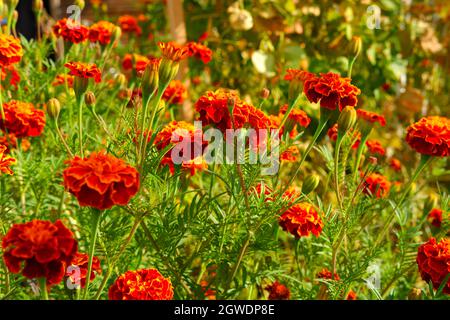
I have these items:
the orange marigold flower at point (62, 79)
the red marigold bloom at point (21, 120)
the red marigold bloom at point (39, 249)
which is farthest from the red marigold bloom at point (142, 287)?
the orange marigold flower at point (62, 79)

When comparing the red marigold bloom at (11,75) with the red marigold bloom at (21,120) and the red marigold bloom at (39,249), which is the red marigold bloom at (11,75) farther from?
the red marigold bloom at (39,249)

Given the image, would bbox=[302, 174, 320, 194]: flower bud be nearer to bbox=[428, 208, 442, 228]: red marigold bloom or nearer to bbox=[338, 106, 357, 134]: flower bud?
bbox=[338, 106, 357, 134]: flower bud

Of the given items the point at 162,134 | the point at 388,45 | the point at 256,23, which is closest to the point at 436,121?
the point at 162,134

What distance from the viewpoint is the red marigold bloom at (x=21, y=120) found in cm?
100

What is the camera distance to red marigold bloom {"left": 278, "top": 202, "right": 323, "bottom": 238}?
958 mm

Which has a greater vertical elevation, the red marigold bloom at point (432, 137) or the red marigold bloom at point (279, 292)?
the red marigold bloom at point (432, 137)

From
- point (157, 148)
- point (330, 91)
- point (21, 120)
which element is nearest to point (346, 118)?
point (330, 91)

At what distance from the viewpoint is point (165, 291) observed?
0.71 metres

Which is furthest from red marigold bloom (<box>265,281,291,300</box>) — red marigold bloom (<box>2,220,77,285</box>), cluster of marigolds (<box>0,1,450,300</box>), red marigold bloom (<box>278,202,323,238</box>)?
red marigold bloom (<box>2,220,77,285</box>)

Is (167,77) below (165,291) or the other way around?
the other way around

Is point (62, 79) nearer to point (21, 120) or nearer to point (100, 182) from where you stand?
point (21, 120)

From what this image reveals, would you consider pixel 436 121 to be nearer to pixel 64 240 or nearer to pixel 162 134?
pixel 162 134

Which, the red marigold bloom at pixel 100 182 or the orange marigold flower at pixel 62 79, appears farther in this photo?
the orange marigold flower at pixel 62 79

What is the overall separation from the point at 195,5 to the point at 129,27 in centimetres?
45
